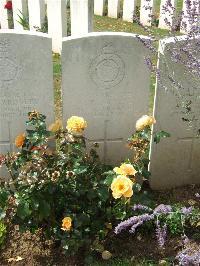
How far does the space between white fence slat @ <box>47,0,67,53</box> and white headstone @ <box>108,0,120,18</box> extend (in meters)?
1.58

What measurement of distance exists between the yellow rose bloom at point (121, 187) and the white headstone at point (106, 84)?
0.77m

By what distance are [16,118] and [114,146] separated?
33.0 inches

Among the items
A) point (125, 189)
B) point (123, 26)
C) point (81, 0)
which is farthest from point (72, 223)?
point (123, 26)

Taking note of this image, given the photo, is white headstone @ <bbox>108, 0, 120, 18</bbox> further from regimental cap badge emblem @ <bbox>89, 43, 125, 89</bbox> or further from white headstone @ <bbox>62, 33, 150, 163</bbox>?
regimental cap badge emblem @ <bbox>89, 43, 125, 89</bbox>

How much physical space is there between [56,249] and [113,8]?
526cm

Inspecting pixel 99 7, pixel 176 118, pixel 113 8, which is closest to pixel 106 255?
pixel 176 118

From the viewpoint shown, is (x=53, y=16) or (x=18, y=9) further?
(x=18, y=9)

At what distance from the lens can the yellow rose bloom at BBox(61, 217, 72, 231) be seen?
3.27m

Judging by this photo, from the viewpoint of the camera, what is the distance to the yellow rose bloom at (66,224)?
327 centimetres

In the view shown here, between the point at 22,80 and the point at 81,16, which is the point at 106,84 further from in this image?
the point at 81,16

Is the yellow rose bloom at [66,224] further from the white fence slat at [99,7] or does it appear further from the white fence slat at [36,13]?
the white fence slat at [99,7]

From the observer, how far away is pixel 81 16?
20.1 feet

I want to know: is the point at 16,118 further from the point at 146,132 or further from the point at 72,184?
the point at 146,132

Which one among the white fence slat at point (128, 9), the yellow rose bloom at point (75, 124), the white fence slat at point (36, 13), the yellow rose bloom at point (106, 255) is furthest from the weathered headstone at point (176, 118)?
the white fence slat at point (128, 9)
